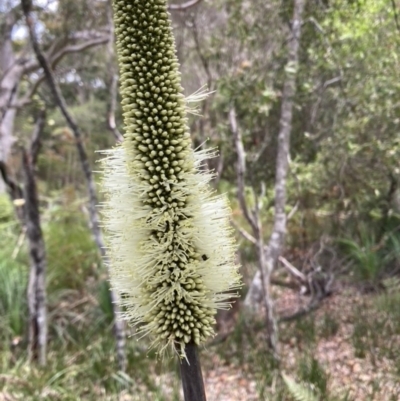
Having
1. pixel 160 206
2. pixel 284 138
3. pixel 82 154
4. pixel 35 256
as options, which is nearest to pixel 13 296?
pixel 35 256

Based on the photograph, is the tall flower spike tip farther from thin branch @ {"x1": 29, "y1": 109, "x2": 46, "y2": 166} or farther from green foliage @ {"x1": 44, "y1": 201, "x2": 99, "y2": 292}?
green foliage @ {"x1": 44, "y1": 201, "x2": 99, "y2": 292}

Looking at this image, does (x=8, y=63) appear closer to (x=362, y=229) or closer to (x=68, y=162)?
(x=68, y=162)

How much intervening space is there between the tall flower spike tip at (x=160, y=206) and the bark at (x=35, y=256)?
309 centimetres

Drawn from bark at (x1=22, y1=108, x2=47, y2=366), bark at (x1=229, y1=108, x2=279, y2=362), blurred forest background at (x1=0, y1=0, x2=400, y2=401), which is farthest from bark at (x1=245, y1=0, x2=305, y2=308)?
bark at (x1=22, y1=108, x2=47, y2=366)

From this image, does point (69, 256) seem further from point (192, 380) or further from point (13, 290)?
point (192, 380)

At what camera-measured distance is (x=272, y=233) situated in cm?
542

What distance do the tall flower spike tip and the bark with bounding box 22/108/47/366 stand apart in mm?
3085

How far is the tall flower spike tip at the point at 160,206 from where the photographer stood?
1.62 metres

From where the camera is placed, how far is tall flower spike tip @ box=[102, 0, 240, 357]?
5.32 ft

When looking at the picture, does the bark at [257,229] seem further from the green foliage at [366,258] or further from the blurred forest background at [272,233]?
the green foliage at [366,258]

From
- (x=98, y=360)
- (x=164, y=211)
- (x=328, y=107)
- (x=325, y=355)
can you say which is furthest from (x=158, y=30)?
(x=328, y=107)

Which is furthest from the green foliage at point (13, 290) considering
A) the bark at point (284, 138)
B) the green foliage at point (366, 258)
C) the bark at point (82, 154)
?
the green foliage at point (366, 258)

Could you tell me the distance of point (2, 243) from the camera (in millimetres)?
7359

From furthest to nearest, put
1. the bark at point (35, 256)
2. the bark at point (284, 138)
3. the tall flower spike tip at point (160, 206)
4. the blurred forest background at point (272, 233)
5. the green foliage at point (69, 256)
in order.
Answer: the green foliage at point (69, 256) → the bark at point (284, 138) → the bark at point (35, 256) → the blurred forest background at point (272, 233) → the tall flower spike tip at point (160, 206)
